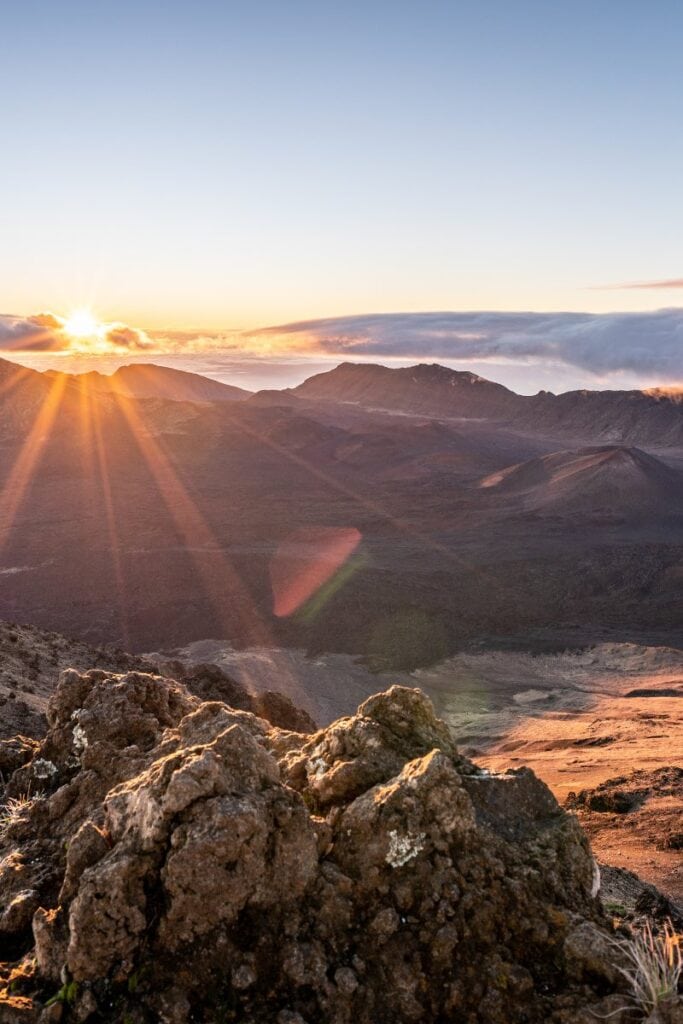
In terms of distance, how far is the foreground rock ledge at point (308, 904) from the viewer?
11.4 feet

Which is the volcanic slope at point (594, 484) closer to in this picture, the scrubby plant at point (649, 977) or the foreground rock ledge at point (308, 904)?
the foreground rock ledge at point (308, 904)

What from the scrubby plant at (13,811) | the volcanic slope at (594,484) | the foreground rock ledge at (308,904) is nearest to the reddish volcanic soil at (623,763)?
the foreground rock ledge at (308,904)

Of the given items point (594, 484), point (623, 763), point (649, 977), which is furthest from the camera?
point (594, 484)

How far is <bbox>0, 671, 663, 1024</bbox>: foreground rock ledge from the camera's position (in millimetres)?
3488

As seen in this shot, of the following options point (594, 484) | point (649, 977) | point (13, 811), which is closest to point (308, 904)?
point (649, 977)

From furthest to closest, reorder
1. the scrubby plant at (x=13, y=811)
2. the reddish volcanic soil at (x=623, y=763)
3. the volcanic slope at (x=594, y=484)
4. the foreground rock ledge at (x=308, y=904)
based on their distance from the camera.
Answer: the volcanic slope at (x=594, y=484)
the reddish volcanic soil at (x=623, y=763)
the scrubby plant at (x=13, y=811)
the foreground rock ledge at (x=308, y=904)

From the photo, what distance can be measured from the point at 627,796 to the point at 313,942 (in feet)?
42.0

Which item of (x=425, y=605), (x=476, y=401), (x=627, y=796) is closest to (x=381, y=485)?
(x=425, y=605)

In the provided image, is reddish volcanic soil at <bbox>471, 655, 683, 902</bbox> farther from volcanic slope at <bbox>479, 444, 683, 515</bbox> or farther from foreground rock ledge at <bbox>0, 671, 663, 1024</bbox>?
volcanic slope at <bbox>479, 444, 683, 515</bbox>

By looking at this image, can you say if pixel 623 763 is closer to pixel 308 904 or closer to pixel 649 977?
pixel 649 977

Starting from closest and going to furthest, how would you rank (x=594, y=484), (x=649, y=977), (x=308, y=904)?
(x=649, y=977) → (x=308, y=904) → (x=594, y=484)

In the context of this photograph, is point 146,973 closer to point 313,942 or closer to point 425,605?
point 313,942

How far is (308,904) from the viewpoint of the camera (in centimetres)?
382

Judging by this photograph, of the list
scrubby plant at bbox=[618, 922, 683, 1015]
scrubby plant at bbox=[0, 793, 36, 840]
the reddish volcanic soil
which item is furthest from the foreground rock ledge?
the reddish volcanic soil
